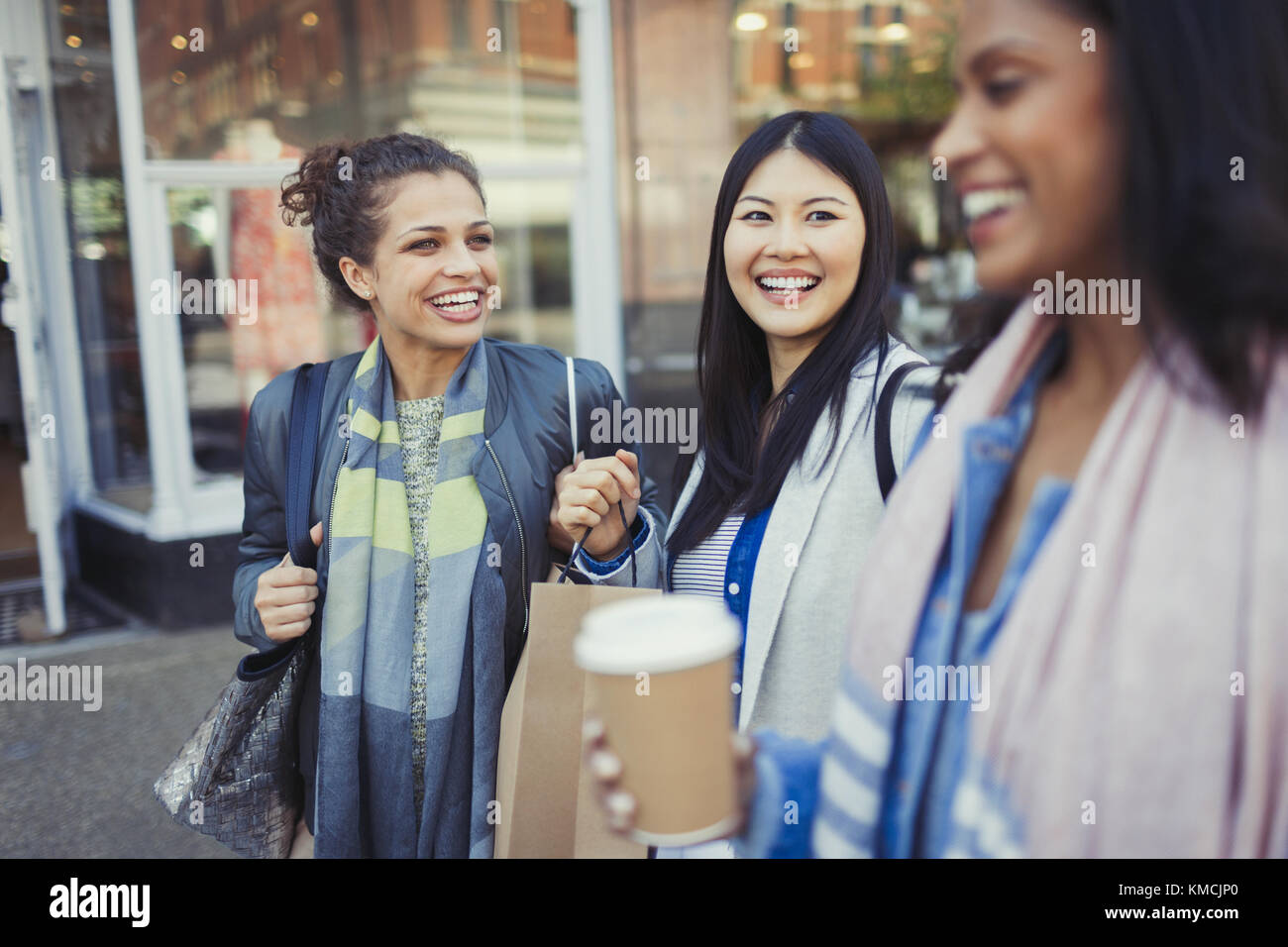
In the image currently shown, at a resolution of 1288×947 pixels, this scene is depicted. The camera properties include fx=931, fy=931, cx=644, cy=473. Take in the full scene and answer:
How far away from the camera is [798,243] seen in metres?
1.87

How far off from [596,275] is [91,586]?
154 inches

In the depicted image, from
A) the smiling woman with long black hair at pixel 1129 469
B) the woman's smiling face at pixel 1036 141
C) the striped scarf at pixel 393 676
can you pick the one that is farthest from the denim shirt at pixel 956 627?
the striped scarf at pixel 393 676

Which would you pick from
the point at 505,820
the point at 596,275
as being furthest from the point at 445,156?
the point at 596,275

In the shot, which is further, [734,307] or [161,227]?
[161,227]

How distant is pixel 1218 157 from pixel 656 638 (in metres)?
0.71

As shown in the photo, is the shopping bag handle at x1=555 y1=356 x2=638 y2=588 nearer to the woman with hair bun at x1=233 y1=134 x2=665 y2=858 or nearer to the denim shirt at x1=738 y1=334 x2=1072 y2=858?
Answer: the woman with hair bun at x1=233 y1=134 x2=665 y2=858

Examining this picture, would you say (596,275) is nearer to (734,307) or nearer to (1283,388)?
(734,307)

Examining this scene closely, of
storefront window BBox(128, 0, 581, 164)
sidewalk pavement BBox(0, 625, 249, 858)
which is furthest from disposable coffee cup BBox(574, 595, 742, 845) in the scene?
storefront window BBox(128, 0, 581, 164)

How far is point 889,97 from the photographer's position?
374 inches

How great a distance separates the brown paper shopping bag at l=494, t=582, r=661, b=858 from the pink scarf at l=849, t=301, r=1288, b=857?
32.8 inches

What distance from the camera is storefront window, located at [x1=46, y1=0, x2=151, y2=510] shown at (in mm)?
5586

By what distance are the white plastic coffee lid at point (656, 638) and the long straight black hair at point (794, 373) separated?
83cm

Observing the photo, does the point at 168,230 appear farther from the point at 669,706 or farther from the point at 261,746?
the point at 669,706

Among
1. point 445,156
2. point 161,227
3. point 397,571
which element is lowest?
point 397,571
